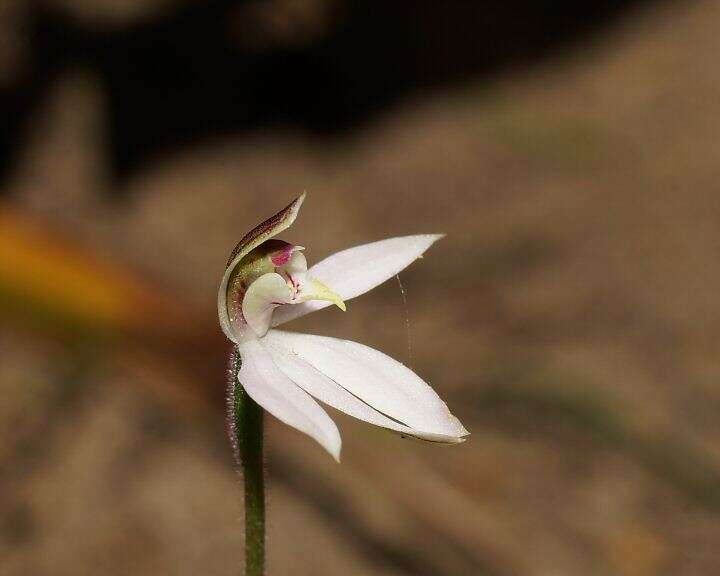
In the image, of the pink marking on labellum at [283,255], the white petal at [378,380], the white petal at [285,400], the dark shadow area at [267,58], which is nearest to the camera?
the white petal at [285,400]

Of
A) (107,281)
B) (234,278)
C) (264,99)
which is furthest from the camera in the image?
(264,99)

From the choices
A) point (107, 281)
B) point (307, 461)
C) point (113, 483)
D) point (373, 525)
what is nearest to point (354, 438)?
point (307, 461)

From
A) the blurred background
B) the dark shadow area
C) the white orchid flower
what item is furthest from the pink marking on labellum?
the dark shadow area

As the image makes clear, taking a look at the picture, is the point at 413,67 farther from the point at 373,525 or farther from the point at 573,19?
the point at 373,525

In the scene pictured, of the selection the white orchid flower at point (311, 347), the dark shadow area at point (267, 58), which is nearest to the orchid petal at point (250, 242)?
the white orchid flower at point (311, 347)

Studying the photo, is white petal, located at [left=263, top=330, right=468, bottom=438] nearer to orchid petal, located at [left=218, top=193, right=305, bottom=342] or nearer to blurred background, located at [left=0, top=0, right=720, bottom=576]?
orchid petal, located at [left=218, top=193, right=305, bottom=342]

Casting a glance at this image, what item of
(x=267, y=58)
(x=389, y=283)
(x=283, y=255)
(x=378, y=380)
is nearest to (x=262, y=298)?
(x=283, y=255)

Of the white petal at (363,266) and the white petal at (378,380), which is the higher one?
the white petal at (363,266)

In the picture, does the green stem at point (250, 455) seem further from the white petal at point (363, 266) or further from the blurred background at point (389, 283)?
the blurred background at point (389, 283)
